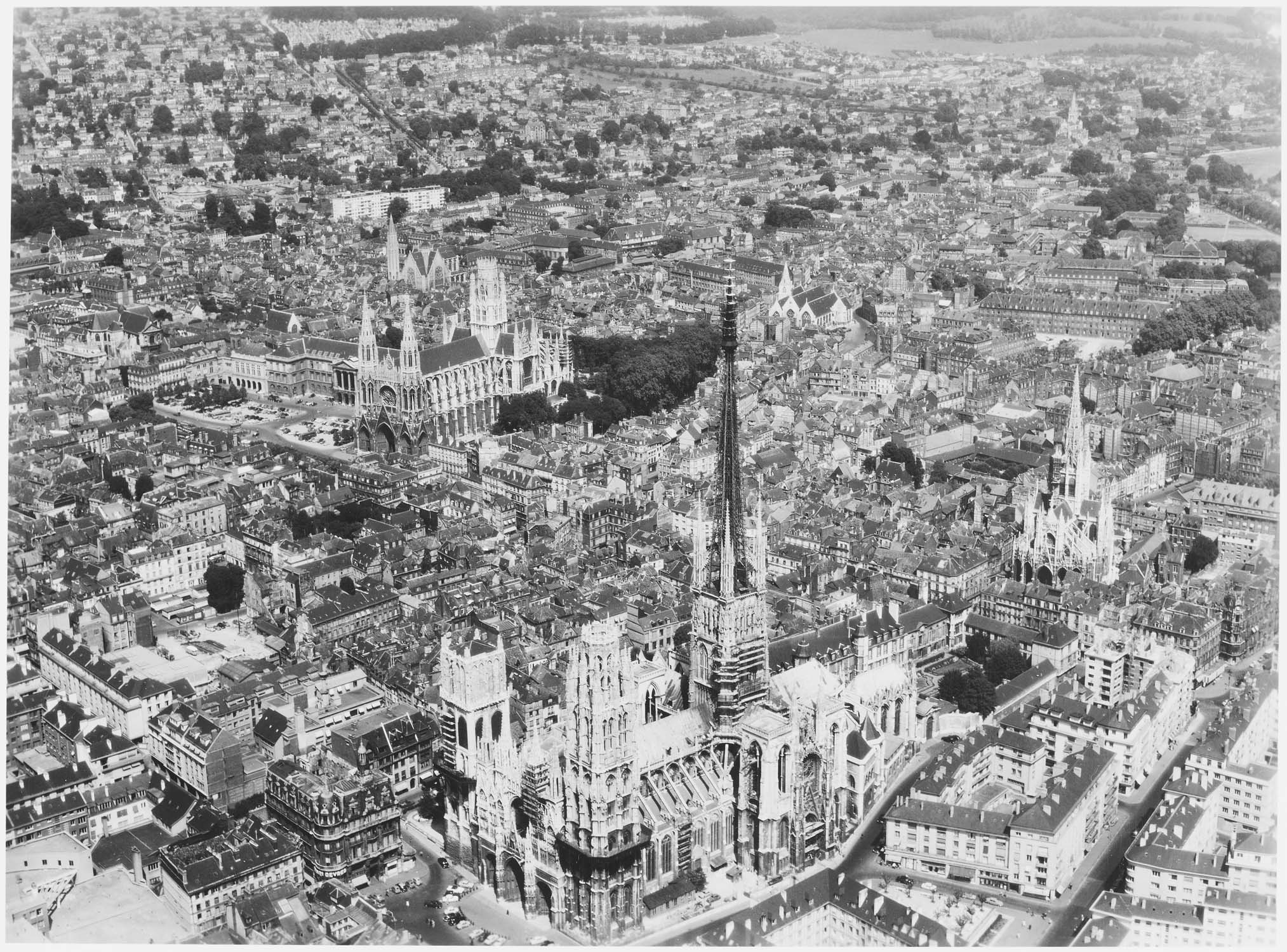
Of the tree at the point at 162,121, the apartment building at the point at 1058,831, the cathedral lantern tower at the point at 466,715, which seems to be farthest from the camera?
the tree at the point at 162,121

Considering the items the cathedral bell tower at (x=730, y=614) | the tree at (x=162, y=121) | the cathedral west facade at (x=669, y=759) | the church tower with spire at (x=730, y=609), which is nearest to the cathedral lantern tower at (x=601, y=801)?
the cathedral west facade at (x=669, y=759)

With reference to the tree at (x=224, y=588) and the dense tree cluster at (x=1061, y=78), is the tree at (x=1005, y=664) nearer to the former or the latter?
the tree at (x=224, y=588)

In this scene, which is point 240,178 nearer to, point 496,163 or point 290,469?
point 496,163

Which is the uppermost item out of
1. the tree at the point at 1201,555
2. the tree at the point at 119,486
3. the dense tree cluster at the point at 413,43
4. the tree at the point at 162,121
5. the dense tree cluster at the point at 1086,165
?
the dense tree cluster at the point at 413,43

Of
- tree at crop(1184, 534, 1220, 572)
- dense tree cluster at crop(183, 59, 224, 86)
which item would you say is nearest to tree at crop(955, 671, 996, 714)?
tree at crop(1184, 534, 1220, 572)

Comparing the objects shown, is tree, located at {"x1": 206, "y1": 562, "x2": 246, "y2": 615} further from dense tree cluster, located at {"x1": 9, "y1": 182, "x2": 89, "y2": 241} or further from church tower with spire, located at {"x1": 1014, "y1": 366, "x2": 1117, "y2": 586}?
dense tree cluster, located at {"x1": 9, "y1": 182, "x2": 89, "y2": 241}

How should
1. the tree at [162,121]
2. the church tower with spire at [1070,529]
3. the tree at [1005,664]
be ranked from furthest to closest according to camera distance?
the tree at [162,121], the church tower with spire at [1070,529], the tree at [1005,664]
